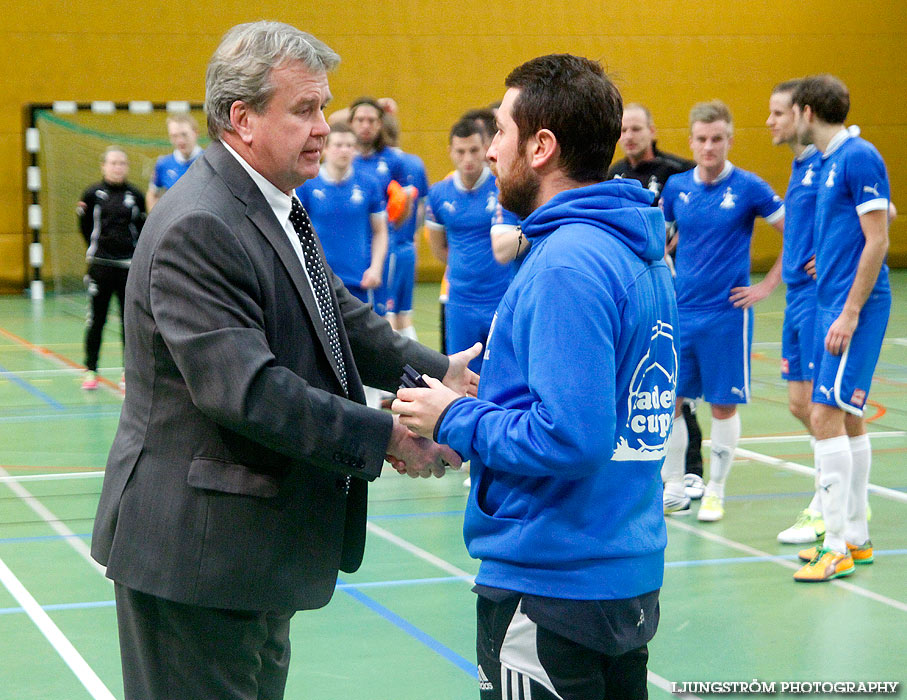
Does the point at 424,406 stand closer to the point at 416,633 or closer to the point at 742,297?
the point at 416,633

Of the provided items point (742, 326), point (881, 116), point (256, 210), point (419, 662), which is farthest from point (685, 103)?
point (256, 210)

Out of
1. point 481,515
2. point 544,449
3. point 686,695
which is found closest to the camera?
point 544,449

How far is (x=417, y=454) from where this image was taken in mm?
2414

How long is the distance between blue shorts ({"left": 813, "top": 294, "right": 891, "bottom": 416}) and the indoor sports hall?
78 centimetres

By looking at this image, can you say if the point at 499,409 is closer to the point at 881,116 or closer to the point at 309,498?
the point at 309,498

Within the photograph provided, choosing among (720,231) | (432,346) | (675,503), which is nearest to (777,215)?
(720,231)

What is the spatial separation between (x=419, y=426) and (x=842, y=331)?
316 cm

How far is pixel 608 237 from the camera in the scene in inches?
85.5

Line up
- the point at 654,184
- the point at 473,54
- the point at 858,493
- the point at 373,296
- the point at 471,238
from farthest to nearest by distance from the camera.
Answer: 1. the point at 473,54
2. the point at 373,296
3. the point at 471,238
4. the point at 654,184
5. the point at 858,493

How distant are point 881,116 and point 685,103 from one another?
338 centimetres

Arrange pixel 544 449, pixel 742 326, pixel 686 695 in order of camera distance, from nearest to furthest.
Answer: pixel 544 449, pixel 686 695, pixel 742 326

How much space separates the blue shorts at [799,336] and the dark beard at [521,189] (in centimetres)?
331

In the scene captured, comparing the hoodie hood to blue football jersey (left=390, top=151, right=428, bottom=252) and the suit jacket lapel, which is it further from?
blue football jersey (left=390, top=151, right=428, bottom=252)

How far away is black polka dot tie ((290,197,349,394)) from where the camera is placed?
96.7 inches
